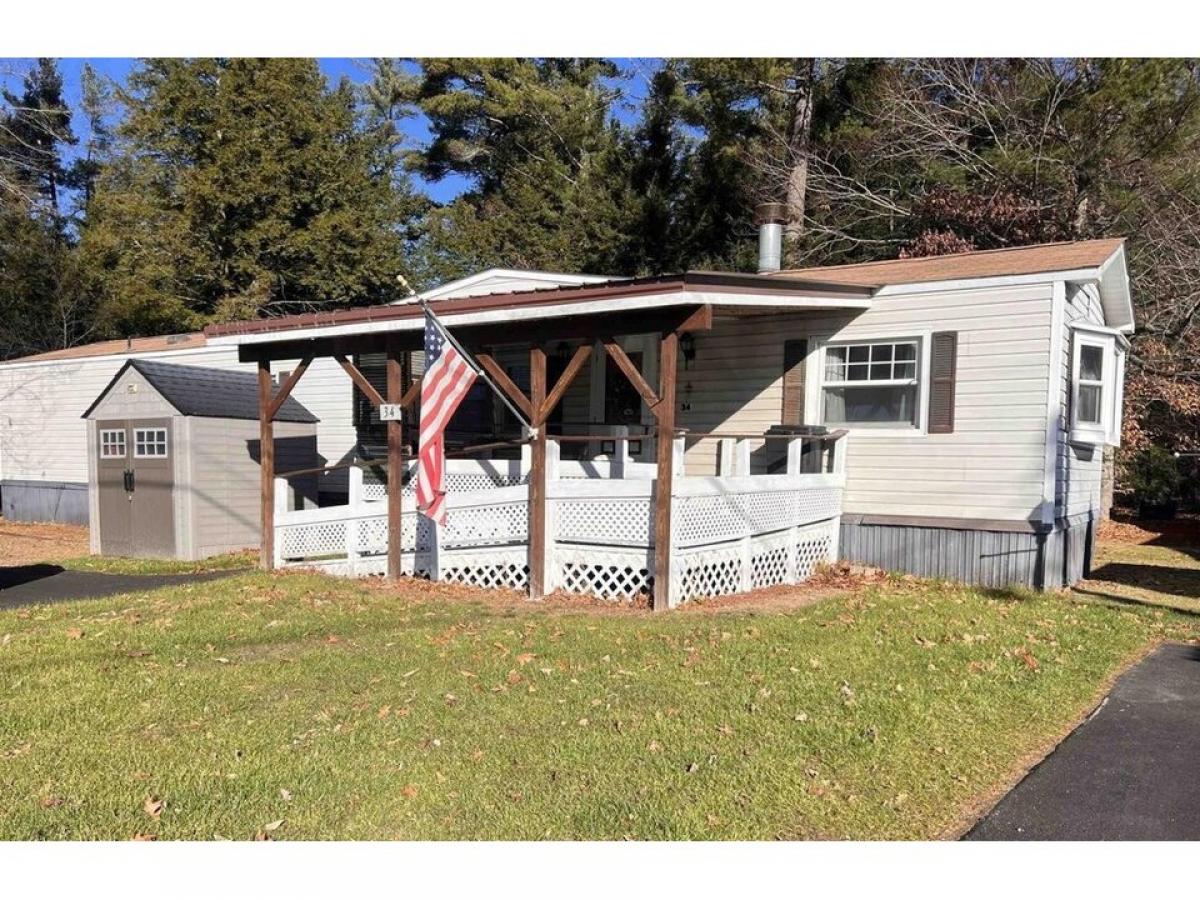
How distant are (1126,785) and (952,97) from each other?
18.9m

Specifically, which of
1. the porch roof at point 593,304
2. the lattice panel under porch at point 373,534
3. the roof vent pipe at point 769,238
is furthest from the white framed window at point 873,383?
the lattice panel under porch at point 373,534

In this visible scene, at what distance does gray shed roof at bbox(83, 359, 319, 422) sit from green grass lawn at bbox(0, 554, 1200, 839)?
5173mm

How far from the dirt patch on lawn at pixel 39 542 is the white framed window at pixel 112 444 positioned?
164cm

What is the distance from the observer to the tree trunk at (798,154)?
776 inches

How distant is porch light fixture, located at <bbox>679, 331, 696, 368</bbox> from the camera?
35.3ft

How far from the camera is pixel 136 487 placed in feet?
40.9

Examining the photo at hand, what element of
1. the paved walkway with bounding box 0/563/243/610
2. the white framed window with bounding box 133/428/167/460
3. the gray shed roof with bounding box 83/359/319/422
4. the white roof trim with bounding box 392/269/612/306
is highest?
the white roof trim with bounding box 392/269/612/306

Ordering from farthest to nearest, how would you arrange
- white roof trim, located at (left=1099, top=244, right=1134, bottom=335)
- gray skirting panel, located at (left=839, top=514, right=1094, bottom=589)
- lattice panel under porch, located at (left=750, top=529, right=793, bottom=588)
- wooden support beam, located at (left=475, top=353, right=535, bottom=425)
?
white roof trim, located at (left=1099, top=244, right=1134, bottom=335) < gray skirting panel, located at (left=839, top=514, right=1094, bottom=589) < lattice panel under porch, located at (left=750, top=529, right=793, bottom=588) < wooden support beam, located at (left=475, top=353, right=535, bottom=425)

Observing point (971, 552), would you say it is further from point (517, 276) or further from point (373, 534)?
point (517, 276)

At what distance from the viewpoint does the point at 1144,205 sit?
16094 millimetres

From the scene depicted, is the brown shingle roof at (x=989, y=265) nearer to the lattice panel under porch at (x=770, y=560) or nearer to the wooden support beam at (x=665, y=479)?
the wooden support beam at (x=665, y=479)

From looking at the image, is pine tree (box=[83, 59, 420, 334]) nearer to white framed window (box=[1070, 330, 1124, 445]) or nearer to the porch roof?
the porch roof

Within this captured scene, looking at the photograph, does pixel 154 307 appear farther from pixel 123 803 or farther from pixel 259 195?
pixel 123 803

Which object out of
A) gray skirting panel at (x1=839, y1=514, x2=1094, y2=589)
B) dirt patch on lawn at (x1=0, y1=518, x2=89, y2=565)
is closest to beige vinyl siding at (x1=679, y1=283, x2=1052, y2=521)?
gray skirting panel at (x1=839, y1=514, x2=1094, y2=589)
